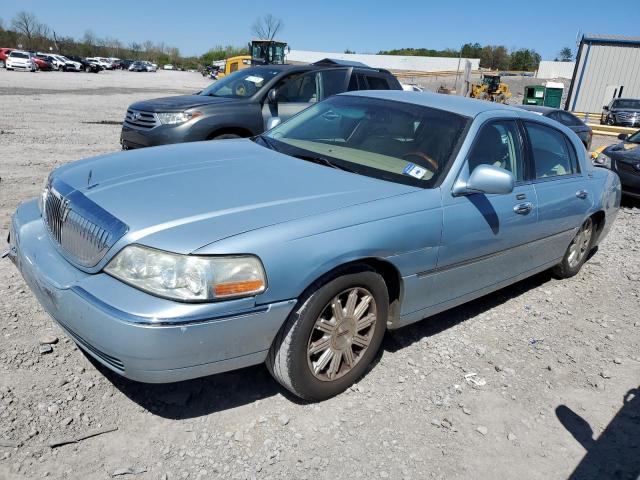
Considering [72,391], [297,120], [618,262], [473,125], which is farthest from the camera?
[618,262]

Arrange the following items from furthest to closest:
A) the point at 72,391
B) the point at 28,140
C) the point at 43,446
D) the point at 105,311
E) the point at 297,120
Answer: the point at 28,140, the point at 297,120, the point at 72,391, the point at 43,446, the point at 105,311

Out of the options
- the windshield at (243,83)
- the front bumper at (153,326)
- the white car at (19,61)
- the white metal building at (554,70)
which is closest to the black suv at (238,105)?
the windshield at (243,83)

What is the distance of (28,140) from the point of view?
10195mm

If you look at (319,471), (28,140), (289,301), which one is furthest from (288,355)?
(28,140)

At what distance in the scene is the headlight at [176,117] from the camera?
692 centimetres

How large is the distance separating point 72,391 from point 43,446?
42cm

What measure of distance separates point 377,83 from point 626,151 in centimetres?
436

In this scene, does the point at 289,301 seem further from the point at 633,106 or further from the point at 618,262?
the point at 633,106

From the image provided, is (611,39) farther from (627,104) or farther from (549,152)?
(549,152)

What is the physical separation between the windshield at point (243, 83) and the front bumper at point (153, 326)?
5.60 m

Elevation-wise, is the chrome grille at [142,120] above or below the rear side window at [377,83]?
below

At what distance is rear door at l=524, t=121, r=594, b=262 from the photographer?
406 centimetres

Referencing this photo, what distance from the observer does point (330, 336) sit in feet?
9.33

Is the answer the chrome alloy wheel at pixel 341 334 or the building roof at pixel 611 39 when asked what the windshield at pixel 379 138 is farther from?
the building roof at pixel 611 39
